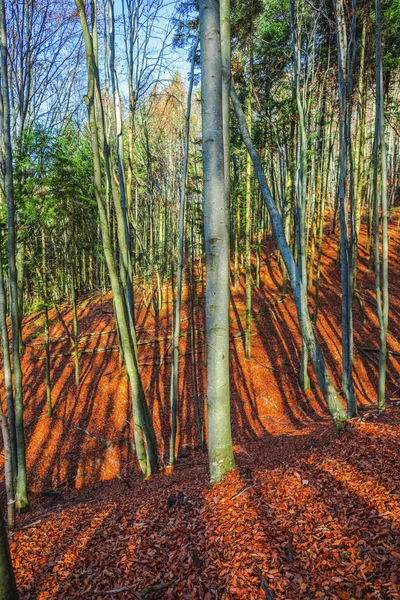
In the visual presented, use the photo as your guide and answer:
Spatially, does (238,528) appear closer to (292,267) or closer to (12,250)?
(292,267)

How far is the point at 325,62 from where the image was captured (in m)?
9.73

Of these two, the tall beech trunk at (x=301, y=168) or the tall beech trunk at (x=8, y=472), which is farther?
the tall beech trunk at (x=301, y=168)

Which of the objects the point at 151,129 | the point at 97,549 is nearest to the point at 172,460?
the point at 97,549

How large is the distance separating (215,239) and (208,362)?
1267mm

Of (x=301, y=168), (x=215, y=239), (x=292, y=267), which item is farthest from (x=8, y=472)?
(x=301, y=168)

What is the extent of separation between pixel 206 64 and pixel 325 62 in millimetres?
8571

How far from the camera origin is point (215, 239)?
340 centimetres

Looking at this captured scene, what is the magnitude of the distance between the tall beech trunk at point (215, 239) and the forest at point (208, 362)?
0.8 inches

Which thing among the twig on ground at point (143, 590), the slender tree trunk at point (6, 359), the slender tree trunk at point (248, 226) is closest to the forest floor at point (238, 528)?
the twig on ground at point (143, 590)

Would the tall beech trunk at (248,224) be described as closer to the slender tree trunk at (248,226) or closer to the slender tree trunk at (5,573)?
the slender tree trunk at (248,226)

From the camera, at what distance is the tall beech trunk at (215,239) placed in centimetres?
331

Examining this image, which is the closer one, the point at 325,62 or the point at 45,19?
the point at 45,19

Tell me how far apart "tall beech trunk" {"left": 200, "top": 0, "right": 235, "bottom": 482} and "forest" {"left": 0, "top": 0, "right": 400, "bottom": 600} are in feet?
0.07

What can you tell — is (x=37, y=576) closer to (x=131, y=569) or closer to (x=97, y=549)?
(x=97, y=549)
